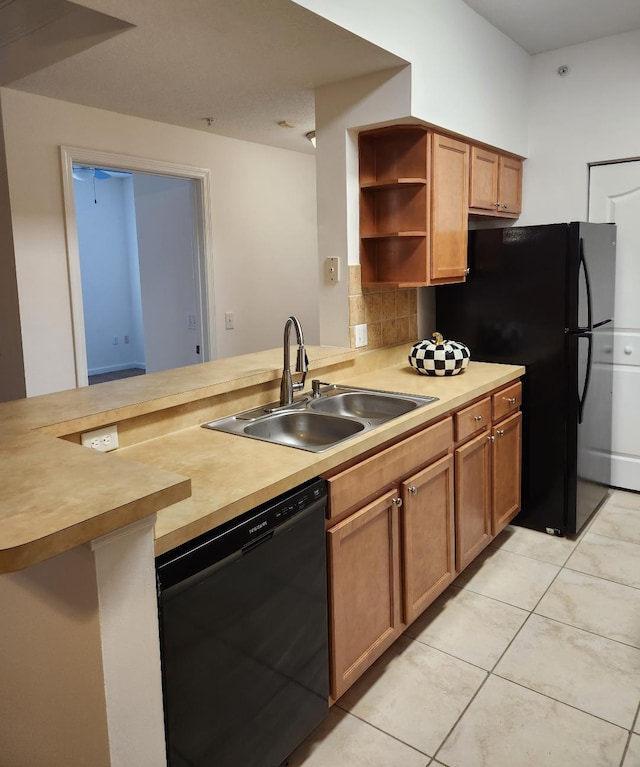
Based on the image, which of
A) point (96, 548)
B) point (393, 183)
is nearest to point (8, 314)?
point (393, 183)

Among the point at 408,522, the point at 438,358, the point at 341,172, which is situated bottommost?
the point at 408,522

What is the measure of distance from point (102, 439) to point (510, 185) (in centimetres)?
281

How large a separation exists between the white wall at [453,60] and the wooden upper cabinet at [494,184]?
7 cm

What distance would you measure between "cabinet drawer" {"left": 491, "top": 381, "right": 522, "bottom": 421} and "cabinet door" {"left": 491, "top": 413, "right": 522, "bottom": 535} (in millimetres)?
40

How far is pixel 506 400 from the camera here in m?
3.02

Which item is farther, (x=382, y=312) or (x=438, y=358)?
(x=382, y=312)

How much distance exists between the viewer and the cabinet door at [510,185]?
3477mm

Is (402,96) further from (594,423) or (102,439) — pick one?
(594,423)

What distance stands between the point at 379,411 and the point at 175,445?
3.08ft

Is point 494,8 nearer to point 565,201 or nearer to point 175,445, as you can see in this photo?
point 565,201

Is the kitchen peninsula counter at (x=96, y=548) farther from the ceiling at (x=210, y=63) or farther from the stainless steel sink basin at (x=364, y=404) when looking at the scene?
the ceiling at (x=210, y=63)

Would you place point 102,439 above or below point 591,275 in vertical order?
below

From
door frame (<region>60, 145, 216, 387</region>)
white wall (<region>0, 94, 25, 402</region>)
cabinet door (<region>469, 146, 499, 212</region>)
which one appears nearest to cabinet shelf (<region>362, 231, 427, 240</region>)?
cabinet door (<region>469, 146, 499, 212</region>)

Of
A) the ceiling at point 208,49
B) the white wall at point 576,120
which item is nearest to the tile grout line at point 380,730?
the ceiling at point 208,49
